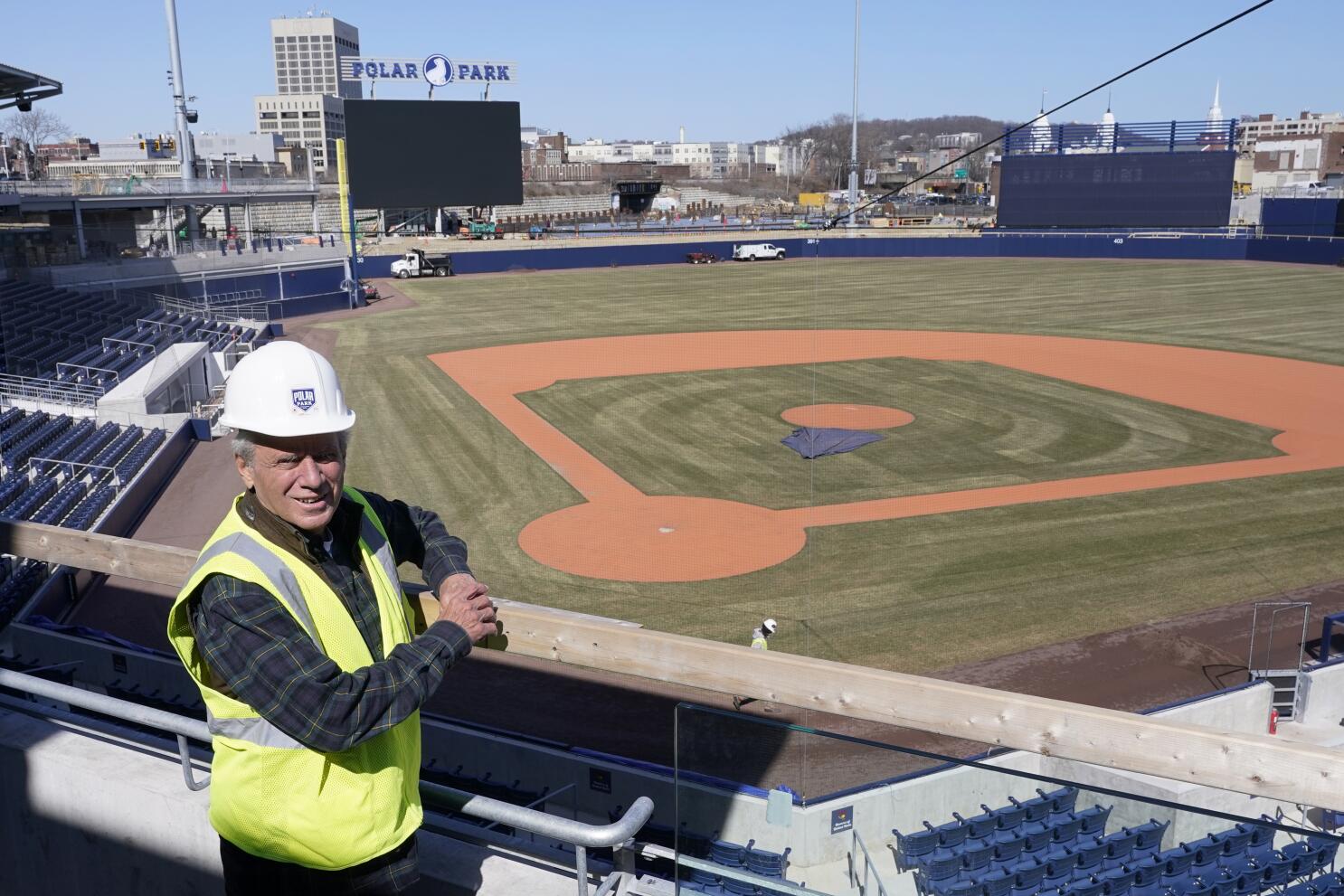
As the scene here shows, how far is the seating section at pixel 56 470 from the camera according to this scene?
40.2 ft

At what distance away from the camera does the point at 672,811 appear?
3.03 m

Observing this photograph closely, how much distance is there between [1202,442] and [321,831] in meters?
21.3

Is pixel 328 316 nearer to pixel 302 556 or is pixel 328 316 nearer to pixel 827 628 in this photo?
pixel 827 628

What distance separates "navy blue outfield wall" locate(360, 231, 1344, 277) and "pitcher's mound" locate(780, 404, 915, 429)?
114 feet

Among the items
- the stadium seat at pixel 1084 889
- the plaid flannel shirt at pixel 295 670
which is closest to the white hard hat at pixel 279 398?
the plaid flannel shirt at pixel 295 670

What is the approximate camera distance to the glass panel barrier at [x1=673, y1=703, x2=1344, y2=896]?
2.32 metres

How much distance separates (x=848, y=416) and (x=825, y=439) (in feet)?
7.91

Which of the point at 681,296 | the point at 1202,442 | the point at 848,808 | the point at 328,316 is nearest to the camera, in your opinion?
the point at 848,808

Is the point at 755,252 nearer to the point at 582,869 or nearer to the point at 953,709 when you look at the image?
the point at 953,709

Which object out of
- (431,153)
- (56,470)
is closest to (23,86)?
(56,470)

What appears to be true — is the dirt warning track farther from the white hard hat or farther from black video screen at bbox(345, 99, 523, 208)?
black video screen at bbox(345, 99, 523, 208)

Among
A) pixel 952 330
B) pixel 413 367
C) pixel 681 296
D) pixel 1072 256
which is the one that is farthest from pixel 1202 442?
pixel 1072 256

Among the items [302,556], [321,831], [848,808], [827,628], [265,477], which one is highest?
[265,477]

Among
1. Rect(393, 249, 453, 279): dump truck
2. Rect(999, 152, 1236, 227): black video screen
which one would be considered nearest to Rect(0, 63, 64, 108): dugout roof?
Rect(393, 249, 453, 279): dump truck
